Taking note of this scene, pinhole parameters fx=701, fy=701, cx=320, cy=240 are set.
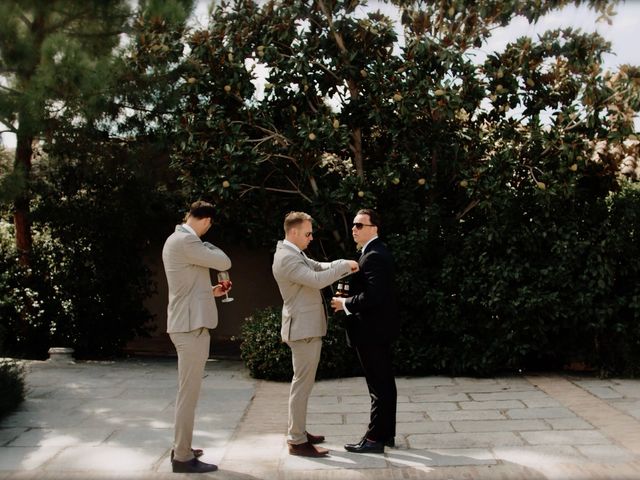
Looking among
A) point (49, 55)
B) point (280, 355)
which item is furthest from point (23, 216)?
point (280, 355)

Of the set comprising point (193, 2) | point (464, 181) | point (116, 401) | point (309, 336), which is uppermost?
point (193, 2)

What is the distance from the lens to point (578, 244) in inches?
301

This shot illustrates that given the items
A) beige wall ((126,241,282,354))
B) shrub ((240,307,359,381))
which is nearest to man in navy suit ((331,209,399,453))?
shrub ((240,307,359,381))

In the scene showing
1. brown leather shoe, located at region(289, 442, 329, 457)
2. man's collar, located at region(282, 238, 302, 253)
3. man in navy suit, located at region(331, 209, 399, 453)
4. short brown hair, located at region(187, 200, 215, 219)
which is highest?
short brown hair, located at region(187, 200, 215, 219)

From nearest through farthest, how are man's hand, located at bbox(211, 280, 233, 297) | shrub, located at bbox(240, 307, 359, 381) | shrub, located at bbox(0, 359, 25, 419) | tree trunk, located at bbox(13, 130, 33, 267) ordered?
man's hand, located at bbox(211, 280, 233, 297)
shrub, located at bbox(0, 359, 25, 419)
shrub, located at bbox(240, 307, 359, 381)
tree trunk, located at bbox(13, 130, 33, 267)

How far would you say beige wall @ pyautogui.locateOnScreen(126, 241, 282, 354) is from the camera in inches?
462

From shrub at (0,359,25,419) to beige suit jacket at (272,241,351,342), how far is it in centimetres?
281

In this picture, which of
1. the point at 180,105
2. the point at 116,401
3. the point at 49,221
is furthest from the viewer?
the point at 49,221

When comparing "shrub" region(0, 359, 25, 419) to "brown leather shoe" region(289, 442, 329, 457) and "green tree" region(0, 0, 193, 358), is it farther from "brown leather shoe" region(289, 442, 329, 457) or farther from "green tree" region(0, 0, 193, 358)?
"green tree" region(0, 0, 193, 358)

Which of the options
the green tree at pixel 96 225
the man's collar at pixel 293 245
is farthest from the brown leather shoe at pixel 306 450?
the green tree at pixel 96 225

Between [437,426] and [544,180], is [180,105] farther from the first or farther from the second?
[437,426]

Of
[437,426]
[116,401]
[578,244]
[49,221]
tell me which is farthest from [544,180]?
[49,221]

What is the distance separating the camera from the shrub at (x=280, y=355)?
787 centimetres

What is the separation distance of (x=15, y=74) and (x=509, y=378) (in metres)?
6.52
